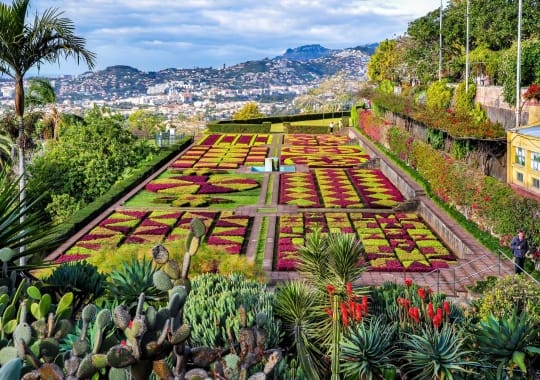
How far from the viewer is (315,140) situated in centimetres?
4956

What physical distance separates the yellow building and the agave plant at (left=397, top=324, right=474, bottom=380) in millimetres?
10777

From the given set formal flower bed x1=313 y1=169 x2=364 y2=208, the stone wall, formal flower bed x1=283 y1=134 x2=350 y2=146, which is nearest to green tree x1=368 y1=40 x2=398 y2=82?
formal flower bed x1=283 y1=134 x2=350 y2=146

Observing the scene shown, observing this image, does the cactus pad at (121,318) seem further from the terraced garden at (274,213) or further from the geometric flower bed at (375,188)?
the geometric flower bed at (375,188)

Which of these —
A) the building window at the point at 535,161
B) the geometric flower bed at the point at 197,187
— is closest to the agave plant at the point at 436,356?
the building window at the point at 535,161

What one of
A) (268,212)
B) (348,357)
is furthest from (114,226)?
(348,357)

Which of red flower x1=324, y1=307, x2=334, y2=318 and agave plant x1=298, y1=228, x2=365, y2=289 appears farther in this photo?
agave plant x1=298, y1=228, x2=365, y2=289

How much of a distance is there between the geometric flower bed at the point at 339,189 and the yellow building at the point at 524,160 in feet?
18.9

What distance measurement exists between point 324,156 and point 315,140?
10352 mm

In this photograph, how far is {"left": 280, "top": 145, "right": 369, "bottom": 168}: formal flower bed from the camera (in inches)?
1430

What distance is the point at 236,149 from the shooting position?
145ft

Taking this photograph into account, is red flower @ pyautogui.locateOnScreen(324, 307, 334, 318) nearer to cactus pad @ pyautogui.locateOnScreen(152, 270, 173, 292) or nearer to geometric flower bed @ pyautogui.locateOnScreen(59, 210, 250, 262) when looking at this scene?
cactus pad @ pyautogui.locateOnScreen(152, 270, 173, 292)

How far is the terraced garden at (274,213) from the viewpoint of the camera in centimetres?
1808

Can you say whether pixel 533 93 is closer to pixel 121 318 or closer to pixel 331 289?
pixel 331 289

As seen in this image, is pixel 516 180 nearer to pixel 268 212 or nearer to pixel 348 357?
pixel 268 212
